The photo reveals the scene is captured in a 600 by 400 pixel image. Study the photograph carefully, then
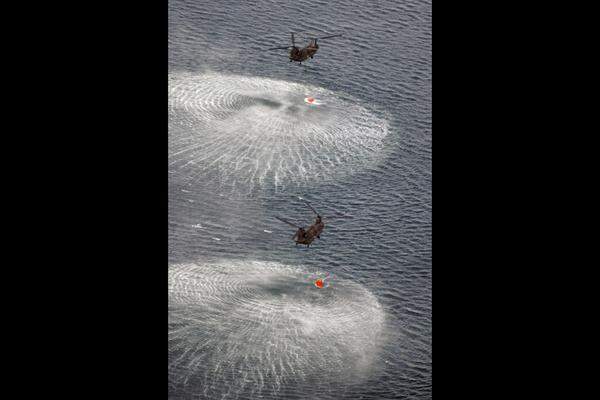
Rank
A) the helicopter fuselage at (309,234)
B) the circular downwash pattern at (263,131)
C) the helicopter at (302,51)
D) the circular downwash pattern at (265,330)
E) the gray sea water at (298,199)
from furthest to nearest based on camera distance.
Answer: the helicopter at (302,51) → the circular downwash pattern at (263,131) → the helicopter fuselage at (309,234) → the gray sea water at (298,199) → the circular downwash pattern at (265,330)

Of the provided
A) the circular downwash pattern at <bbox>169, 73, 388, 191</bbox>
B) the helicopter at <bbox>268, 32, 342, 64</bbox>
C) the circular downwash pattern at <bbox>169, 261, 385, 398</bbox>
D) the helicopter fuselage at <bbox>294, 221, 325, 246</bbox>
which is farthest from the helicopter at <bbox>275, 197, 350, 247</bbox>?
the helicopter at <bbox>268, 32, 342, 64</bbox>

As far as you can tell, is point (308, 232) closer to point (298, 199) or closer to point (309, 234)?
point (309, 234)

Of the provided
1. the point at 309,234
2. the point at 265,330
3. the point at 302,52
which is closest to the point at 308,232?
the point at 309,234

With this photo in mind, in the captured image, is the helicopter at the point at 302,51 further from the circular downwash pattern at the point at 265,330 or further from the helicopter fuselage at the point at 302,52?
the circular downwash pattern at the point at 265,330

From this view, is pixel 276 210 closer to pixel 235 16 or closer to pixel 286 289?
pixel 286 289

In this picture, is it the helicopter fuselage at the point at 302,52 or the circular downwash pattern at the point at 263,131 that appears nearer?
the circular downwash pattern at the point at 263,131

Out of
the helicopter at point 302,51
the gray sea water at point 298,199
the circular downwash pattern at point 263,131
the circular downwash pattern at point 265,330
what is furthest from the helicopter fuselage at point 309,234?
the helicopter at point 302,51

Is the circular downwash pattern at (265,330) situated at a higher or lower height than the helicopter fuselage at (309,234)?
lower
